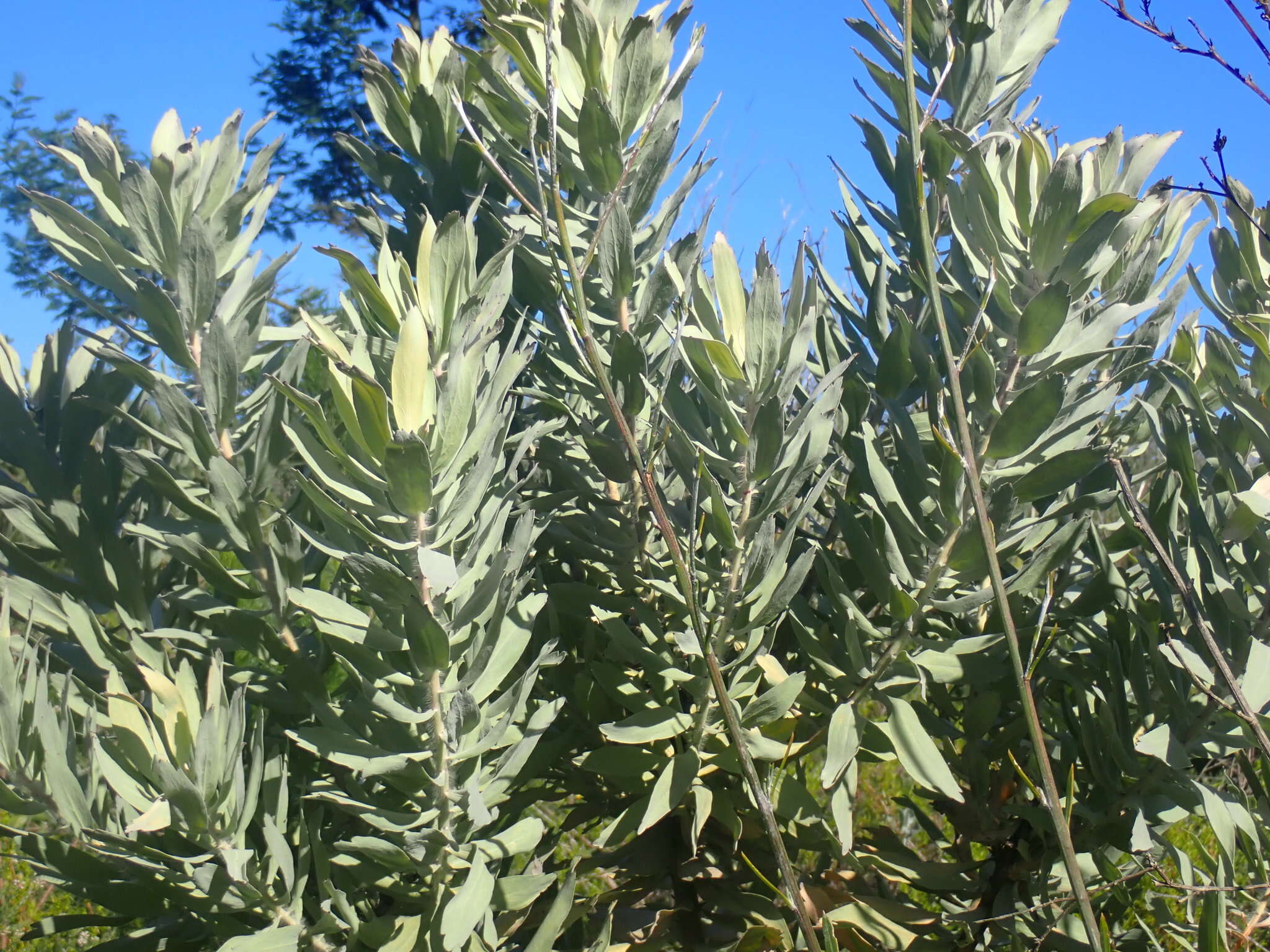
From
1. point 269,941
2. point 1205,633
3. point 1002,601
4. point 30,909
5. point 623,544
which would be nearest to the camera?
point 1002,601

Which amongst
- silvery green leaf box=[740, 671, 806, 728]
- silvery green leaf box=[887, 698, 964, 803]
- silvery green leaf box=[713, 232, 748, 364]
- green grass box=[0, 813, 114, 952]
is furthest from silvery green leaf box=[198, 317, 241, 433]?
green grass box=[0, 813, 114, 952]

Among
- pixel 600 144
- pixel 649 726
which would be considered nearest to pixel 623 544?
pixel 649 726

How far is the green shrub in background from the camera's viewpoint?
41.0 inches

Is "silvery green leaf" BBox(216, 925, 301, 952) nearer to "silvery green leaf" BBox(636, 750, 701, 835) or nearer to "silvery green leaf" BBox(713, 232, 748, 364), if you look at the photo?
"silvery green leaf" BBox(636, 750, 701, 835)

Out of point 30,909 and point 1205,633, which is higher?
point 1205,633

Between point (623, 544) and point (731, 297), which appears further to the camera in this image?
point (623, 544)

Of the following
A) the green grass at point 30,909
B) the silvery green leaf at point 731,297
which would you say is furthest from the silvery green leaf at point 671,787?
the green grass at point 30,909

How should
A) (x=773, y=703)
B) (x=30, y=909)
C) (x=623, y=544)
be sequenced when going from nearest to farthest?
1. (x=773, y=703)
2. (x=623, y=544)
3. (x=30, y=909)

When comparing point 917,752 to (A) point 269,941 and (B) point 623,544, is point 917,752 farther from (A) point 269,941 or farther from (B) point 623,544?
(A) point 269,941

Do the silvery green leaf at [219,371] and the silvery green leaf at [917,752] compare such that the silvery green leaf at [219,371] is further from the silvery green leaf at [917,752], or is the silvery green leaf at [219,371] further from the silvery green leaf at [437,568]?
the silvery green leaf at [917,752]

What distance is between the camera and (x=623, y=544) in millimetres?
1295

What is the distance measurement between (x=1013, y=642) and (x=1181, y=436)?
1.70 ft

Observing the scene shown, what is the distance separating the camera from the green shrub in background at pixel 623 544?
1041mm

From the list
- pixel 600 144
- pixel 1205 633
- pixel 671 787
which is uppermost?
pixel 600 144
